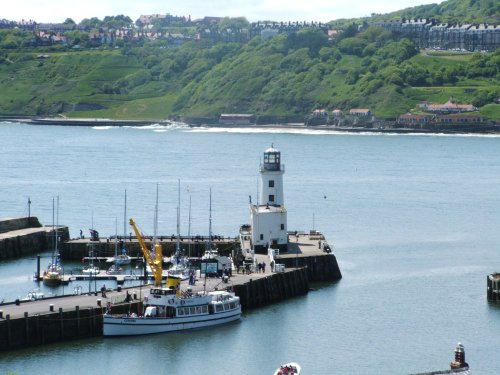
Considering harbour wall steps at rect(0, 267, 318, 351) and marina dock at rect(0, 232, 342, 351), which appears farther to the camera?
marina dock at rect(0, 232, 342, 351)

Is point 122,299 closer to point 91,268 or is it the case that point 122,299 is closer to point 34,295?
point 34,295

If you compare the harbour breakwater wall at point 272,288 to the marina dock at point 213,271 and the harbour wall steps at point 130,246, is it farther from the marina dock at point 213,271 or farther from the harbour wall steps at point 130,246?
the harbour wall steps at point 130,246

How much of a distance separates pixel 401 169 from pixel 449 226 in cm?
5535

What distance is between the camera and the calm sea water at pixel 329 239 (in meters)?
53.6

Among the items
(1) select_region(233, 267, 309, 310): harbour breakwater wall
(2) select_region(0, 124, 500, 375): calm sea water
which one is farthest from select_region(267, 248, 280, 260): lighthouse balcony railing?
(2) select_region(0, 124, 500, 375): calm sea water

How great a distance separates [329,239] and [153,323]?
29.3 meters

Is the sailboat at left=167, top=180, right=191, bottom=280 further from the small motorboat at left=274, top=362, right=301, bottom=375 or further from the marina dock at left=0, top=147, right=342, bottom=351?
the small motorboat at left=274, top=362, right=301, bottom=375

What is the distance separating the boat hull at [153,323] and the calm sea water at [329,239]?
0.33 metres

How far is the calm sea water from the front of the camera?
53562mm

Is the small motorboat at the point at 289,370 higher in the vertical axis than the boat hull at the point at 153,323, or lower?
higher

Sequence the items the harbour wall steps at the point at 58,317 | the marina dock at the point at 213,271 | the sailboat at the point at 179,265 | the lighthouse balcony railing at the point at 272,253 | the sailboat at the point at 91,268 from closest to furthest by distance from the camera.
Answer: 1. the harbour wall steps at the point at 58,317
2. the marina dock at the point at 213,271
3. the sailboat at the point at 179,265
4. the lighthouse balcony railing at the point at 272,253
5. the sailboat at the point at 91,268

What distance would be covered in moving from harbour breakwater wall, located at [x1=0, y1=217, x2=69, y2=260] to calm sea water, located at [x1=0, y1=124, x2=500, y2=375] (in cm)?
153

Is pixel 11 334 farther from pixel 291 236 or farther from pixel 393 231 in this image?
pixel 393 231

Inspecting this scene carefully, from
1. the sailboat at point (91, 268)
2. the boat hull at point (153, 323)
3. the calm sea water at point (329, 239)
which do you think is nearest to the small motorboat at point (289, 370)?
the calm sea water at point (329, 239)
